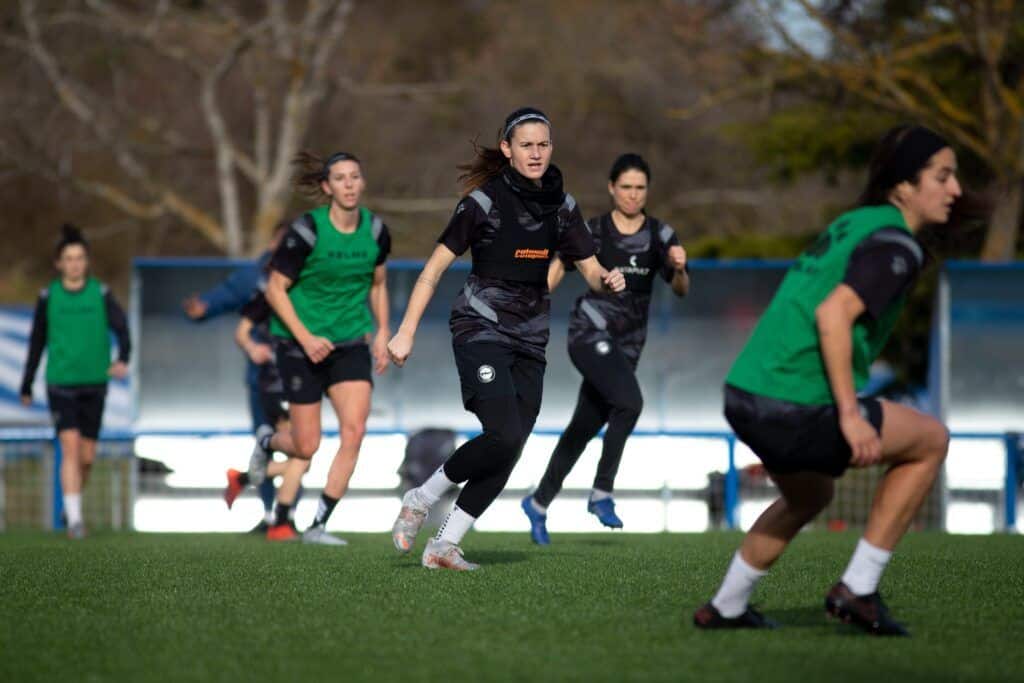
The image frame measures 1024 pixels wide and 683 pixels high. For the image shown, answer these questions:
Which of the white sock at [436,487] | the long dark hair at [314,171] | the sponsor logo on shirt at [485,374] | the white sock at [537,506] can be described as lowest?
the white sock at [537,506]

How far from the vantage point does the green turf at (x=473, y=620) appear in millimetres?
5301

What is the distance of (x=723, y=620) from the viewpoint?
6023mm

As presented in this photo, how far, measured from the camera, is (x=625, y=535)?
13.0 m

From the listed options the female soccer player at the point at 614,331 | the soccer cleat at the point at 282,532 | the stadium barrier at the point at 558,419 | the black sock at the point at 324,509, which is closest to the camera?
the female soccer player at the point at 614,331

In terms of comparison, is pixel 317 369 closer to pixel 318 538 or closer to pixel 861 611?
pixel 318 538

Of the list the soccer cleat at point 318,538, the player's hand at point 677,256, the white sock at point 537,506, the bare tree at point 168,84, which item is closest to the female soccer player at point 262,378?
the soccer cleat at point 318,538

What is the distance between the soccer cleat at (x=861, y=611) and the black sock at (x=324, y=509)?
17.0 feet

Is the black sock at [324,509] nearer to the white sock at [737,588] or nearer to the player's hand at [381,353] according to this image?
the player's hand at [381,353]

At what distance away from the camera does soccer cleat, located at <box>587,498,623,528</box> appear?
32.9ft

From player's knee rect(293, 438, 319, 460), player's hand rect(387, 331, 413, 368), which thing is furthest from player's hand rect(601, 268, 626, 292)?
player's knee rect(293, 438, 319, 460)

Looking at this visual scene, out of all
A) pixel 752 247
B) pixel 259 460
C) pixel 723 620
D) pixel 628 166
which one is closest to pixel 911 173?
pixel 723 620

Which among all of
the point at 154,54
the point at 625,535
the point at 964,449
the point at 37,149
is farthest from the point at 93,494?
the point at 154,54

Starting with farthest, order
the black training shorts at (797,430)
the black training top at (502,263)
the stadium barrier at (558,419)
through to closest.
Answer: the stadium barrier at (558,419), the black training top at (502,263), the black training shorts at (797,430)

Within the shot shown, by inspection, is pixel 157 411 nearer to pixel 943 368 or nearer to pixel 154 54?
pixel 943 368
